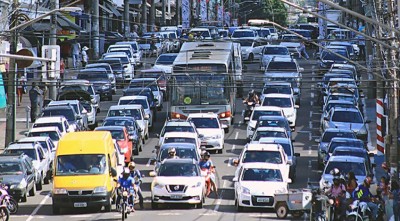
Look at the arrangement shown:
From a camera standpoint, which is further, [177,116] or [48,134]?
[177,116]

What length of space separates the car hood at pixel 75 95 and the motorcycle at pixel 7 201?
21192 mm

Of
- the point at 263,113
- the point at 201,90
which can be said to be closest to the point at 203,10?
the point at 201,90

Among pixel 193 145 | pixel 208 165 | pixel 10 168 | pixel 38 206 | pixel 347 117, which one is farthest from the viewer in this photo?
pixel 347 117

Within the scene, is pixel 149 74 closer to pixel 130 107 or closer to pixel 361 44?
pixel 130 107

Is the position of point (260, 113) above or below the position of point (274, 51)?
below

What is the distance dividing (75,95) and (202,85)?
7.62 meters

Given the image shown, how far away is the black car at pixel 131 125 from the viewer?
47625 millimetres

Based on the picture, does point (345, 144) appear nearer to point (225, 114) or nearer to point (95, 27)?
point (225, 114)

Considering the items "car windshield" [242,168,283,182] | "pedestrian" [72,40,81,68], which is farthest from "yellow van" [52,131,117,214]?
"pedestrian" [72,40,81,68]

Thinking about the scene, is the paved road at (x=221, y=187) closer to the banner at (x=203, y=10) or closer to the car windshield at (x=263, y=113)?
the car windshield at (x=263, y=113)

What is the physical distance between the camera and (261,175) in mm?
35969

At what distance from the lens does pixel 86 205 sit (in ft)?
115

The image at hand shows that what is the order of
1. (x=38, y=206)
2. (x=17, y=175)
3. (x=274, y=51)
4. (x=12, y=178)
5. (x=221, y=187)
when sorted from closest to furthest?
(x=38, y=206), (x=12, y=178), (x=17, y=175), (x=221, y=187), (x=274, y=51)

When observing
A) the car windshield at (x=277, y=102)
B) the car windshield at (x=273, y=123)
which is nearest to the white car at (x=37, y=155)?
the car windshield at (x=273, y=123)
